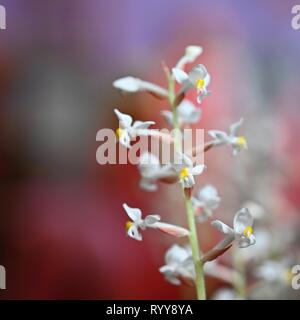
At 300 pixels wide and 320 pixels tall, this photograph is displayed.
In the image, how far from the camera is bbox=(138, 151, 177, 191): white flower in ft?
1.80

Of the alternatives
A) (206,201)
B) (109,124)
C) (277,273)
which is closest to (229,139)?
(206,201)

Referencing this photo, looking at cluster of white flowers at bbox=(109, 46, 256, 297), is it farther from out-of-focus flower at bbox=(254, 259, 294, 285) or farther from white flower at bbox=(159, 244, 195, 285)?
out-of-focus flower at bbox=(254, 259, 294, 285)

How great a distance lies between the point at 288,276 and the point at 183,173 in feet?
0.98

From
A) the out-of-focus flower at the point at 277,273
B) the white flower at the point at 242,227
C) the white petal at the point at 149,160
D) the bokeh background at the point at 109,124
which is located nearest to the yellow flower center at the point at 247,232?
the white flower at the point at 242,227

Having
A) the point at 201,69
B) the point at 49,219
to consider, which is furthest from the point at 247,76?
the point at 201,69

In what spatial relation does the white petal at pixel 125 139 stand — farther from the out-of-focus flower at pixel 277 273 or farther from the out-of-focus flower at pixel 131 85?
the out-of-focus flower at pixel 277 273

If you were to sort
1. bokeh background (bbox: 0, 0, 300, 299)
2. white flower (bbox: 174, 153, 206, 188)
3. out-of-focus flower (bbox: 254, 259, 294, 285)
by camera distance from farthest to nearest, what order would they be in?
bokeh background (bbox: 0, 0, 300, 299) < out-of-focus flower (bbox: 254, 259, 294, 285) < white flower (bbox: 174, 153, 206, 188)

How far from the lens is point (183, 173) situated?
516 mm

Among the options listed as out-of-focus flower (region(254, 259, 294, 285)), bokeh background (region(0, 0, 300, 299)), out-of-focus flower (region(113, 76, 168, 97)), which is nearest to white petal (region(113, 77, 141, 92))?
out-of-focus flower (region(113, 76, 168, 97))

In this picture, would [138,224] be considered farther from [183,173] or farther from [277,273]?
[277,273]

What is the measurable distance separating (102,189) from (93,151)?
0.13 meters

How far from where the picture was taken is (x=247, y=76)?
51.1 inches

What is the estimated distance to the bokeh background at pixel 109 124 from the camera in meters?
1.04

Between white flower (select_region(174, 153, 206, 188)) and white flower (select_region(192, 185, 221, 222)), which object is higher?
white flower (select_region(174, 153, 206, 188))
